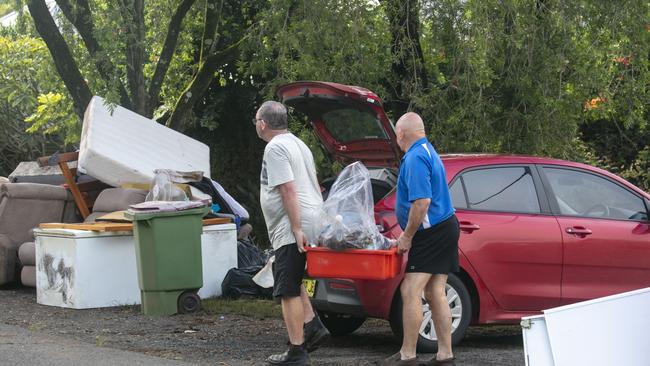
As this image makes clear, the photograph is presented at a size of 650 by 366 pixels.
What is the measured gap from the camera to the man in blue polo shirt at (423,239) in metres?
6.85

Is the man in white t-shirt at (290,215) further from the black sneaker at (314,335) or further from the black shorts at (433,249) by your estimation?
the black shorts at (433,249)

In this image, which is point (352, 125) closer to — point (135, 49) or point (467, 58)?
point (467, 58)

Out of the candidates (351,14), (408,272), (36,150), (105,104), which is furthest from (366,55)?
(36,150)

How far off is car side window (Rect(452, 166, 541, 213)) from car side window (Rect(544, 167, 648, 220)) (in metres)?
0.23

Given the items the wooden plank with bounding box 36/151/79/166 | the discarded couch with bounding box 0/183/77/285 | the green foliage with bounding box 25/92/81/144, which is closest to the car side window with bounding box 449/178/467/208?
the wooden plank with bounding box 36/151/79/166

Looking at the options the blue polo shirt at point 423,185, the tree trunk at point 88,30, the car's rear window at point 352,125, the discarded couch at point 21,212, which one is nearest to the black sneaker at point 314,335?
the blue polo shirt at point 423,185

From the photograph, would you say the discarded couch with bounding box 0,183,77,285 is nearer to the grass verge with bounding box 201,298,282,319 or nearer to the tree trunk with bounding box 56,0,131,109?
the tree trunk with bounding box 56,0,131,109

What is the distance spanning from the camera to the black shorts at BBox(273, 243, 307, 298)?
7012mm

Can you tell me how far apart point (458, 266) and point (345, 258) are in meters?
0.85

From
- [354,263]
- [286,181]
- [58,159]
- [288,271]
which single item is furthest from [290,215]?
[58,159]

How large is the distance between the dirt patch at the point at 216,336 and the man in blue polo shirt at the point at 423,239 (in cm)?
66

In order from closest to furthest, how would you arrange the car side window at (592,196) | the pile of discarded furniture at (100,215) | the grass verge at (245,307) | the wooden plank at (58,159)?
the car side window at (592,196), the grass verge at (245,307), the pile of discarded furniture at (100,215), the wooden plank at (58,159)

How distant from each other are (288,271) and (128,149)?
16.7ft

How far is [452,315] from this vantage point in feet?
25.7
